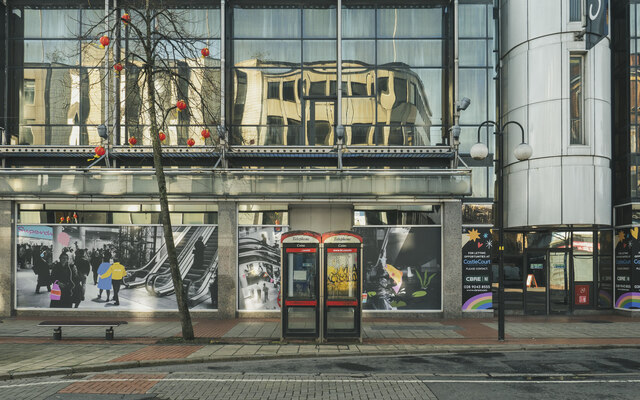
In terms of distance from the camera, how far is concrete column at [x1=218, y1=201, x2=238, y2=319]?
1750 cm

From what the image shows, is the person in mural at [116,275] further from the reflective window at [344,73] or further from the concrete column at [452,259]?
the concrete column at [452,259]

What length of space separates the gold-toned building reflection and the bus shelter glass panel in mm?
6091

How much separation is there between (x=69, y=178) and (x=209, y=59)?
663cm

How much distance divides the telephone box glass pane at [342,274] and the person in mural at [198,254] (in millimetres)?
6228

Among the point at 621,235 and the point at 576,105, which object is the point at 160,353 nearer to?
the point at 576,105

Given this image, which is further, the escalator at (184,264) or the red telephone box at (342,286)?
the escalator at (184,264)

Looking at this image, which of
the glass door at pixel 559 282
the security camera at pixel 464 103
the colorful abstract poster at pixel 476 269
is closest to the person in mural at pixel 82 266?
the colorful abstract poster at pixel 476 269

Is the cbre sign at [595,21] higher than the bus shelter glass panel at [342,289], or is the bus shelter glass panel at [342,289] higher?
the cbre sign at [595,21]

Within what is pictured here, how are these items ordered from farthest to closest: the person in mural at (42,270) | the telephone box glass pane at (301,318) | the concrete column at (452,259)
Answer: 1. the person in mural at (42,270)
2. the concrete column at (452,259)
3. the telephone box glass pane at (301,318)

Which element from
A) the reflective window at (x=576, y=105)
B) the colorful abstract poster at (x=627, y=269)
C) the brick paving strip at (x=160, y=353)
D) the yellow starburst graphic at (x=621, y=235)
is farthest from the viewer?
the yellow starburst graphic at (x=621, y=235)

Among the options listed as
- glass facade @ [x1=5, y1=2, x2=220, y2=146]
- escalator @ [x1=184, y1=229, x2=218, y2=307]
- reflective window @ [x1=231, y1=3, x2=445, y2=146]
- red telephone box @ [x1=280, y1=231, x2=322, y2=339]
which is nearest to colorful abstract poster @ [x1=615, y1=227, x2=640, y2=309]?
reflective window @ [x1=231, y1=3, x2=445, y2=146]

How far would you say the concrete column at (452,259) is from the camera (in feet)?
57.9

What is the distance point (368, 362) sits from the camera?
11.3 metres

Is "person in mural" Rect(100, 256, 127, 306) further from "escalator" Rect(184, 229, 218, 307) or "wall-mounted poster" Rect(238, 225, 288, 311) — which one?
"wall-mounted poster" Rect(238, 225, 288, 311)
